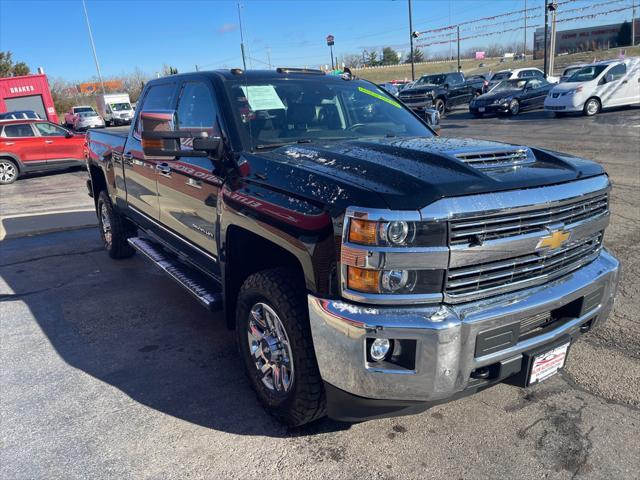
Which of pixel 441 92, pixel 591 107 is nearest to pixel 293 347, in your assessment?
pixel 591 107

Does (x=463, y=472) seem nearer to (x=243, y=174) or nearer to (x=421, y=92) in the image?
(x=243, y=174)

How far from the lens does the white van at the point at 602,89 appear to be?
1827cm

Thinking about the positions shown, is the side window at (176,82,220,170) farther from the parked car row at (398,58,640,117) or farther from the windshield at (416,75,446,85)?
the windshield at (416,75,446,85)

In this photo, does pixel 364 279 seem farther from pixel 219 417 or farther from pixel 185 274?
pixel 185 274

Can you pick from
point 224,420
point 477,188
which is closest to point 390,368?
point 477,188

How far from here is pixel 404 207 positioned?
7.15 feet

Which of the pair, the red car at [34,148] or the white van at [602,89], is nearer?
the red car at [34,148]

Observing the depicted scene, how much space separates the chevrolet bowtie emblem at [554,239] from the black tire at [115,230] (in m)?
4.89

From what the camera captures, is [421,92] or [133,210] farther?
[421,92]

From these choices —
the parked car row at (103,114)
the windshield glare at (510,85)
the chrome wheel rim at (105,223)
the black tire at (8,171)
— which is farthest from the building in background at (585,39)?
the chrome wheel rim at (105,223)

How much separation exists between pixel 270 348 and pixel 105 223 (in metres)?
4.48

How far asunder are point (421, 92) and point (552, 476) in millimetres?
Result: 24044

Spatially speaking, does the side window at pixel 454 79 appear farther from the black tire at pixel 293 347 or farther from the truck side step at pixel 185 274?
the black tire at pixel 293 347

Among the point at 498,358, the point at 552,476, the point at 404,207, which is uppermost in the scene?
the point at 404,207
